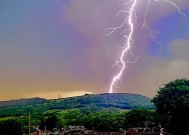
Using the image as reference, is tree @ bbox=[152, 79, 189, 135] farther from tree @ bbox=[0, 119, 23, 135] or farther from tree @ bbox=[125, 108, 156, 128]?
tree @ bbox=[0, 119, 23, 135]

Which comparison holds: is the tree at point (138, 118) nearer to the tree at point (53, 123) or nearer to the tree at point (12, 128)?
the tree at point (53, 123)

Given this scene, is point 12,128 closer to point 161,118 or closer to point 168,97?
point 161,118

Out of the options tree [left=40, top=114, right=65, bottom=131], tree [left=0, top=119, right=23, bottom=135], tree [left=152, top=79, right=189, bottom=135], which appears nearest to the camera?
tree [left=152, top=79, right=189, bottom=135]

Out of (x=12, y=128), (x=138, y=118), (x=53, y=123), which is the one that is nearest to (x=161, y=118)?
(x=138, y=118)

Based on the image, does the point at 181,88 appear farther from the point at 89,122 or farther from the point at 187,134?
the point at 89,122

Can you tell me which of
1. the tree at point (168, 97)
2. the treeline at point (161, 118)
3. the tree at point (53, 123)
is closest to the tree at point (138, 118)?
the treeline at point (161, 118)

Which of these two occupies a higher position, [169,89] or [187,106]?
[169,89]

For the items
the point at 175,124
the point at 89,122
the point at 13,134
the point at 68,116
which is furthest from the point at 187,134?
the point at 68,116

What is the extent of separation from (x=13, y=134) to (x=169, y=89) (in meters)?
32.6

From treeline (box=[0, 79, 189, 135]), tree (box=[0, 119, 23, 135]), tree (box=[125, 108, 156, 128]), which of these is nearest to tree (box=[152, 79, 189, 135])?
treeline (box=[0, 79, 189, 135])

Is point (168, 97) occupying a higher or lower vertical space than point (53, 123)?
higher

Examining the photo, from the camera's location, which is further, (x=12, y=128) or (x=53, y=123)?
(x=53, y=123)

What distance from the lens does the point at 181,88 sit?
2694 inches

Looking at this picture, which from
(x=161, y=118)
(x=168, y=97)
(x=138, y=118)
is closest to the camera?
(x=161, y=118)
